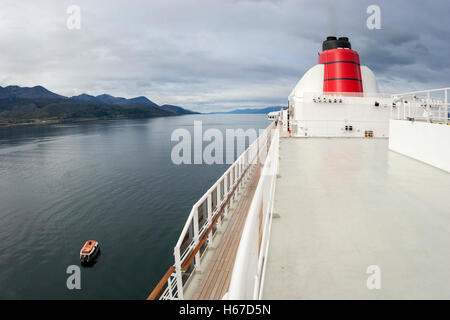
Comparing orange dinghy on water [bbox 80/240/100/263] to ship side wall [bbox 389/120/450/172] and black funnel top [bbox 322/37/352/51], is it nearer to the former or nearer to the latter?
ship side wall [bbox 389/120/450/172]

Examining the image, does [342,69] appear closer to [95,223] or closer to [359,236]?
[95,223]

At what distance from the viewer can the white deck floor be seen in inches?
81.8

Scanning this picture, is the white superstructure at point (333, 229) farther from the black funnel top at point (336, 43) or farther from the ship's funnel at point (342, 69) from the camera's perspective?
the black funnel top at point (336, 43)

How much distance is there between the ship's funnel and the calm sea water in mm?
13039

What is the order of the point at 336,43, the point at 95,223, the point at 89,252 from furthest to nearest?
1. the point at 336,43
2. the point at 95,223
3. the point at 89,252

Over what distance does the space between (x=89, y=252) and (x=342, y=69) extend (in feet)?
69.9

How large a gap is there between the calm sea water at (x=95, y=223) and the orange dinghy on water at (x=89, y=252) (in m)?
0.43

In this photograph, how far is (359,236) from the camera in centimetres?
290

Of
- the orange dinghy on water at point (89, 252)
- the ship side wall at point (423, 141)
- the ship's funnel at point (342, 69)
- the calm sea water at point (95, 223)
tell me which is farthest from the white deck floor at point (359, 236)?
the ship's funnel at point (342, 69)

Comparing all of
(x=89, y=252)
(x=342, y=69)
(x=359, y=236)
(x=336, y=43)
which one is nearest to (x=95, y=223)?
(x=89, y=252)

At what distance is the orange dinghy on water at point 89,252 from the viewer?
537 inches

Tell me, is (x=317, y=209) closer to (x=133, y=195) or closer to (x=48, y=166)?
(x=133, y=195)

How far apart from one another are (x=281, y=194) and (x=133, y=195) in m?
19.2
